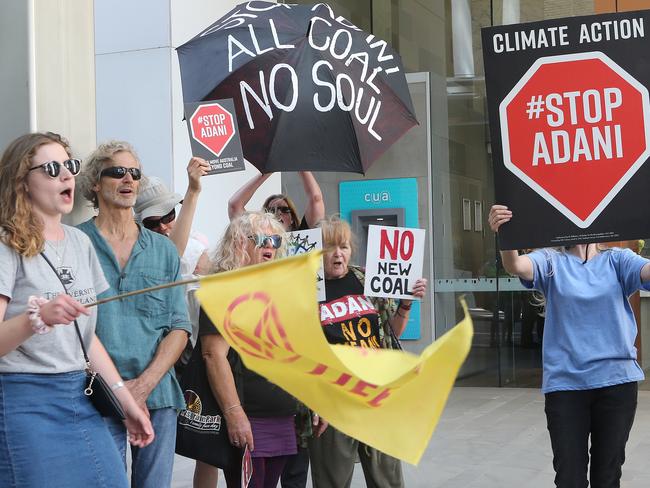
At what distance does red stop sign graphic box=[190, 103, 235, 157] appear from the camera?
5262 mm

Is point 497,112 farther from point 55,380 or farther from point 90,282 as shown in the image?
point 55,380

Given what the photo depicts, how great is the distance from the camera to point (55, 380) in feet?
10.5

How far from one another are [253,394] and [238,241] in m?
0.73

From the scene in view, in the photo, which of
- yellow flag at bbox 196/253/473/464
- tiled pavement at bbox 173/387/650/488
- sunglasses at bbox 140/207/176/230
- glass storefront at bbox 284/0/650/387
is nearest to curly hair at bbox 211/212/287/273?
sunglasses at bbox 140/207/176/230

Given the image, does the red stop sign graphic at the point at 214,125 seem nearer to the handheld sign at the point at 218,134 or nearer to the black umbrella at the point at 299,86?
the handheld sign at the point at 218,134

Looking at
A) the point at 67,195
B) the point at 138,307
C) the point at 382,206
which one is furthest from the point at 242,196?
the point at 382,206

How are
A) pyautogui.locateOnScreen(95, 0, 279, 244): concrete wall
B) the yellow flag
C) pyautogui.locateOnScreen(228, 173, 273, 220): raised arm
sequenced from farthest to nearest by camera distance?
pyautogui.locateOnScreen(95, 0, 279, 244): concrete wall, pyautogui.locateOnScreen(228, 173, 273, 220): raised arm, the yellow flag

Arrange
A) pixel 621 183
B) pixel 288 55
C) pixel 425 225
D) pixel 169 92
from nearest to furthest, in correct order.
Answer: pixel 621 183 < pixel 288 55 < pixel 169 92 < pixel 425 225

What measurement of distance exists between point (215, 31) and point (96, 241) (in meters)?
2.32

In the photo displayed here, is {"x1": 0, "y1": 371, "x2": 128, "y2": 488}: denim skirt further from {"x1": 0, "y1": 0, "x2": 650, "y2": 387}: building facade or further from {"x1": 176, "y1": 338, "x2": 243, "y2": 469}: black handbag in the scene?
{"x1": 0, "y1": 0, "x2": 650, "y2": 387}: building facade

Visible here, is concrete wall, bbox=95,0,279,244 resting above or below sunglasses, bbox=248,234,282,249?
above

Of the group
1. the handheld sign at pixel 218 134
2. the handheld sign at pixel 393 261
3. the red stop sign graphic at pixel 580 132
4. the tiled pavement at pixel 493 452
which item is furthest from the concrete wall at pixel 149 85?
the red stop sign graphic at pixel 580 132

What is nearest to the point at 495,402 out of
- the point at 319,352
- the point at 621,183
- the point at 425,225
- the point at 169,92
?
the point at 425,225

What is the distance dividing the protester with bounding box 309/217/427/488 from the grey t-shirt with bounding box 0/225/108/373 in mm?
1721
